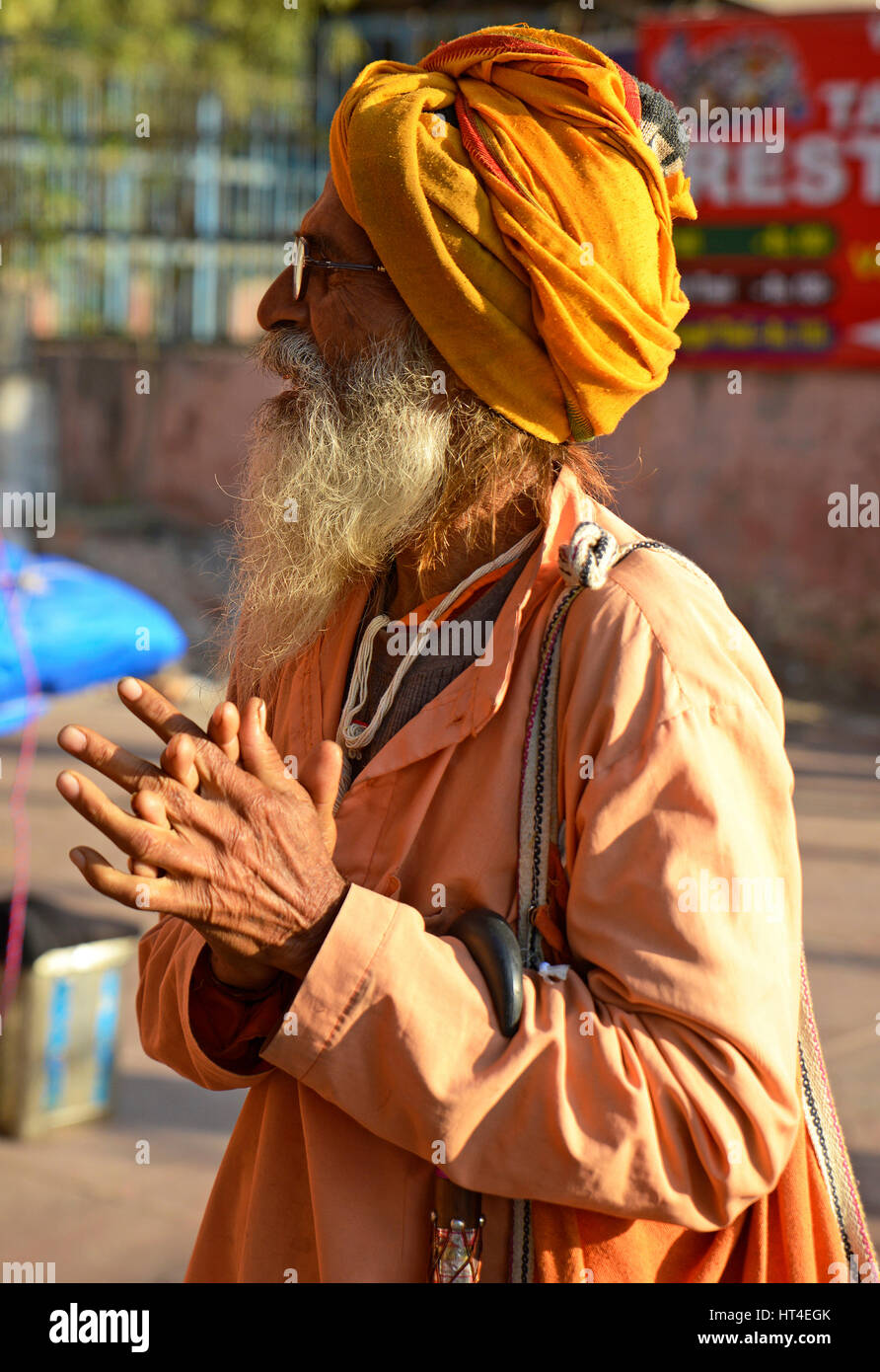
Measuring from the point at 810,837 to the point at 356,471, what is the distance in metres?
5.56

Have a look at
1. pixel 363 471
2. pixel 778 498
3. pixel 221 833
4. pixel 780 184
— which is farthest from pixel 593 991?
pixel 780 184

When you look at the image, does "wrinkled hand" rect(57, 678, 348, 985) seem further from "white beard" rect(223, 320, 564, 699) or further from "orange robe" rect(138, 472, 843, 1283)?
"white beard" rect(223, 320, 564, 699)

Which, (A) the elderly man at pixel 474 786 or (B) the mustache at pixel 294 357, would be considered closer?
(A) the elderly man at pixel 474 786

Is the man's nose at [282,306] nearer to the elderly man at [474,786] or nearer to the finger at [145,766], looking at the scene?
the elderly man at [474,786]

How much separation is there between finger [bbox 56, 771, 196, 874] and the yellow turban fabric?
0.75 metres

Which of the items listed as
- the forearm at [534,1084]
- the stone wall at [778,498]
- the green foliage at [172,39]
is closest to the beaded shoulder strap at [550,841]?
the forearm at [534,1084]

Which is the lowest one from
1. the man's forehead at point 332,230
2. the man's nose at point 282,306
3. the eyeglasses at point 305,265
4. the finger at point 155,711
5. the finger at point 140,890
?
the finger at point 140,890

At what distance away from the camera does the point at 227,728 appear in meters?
1.54

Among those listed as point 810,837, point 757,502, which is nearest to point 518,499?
point 810,837

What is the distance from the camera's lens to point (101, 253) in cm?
1236

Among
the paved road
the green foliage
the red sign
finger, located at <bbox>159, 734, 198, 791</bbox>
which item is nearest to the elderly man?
finger, located at <bbox>159, 734, 198, 791</bbox>

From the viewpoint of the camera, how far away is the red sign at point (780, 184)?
940 cm

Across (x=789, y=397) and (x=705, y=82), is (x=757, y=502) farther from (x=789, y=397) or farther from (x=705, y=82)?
(x=705, y=82)

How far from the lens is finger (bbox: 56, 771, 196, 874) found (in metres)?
1.44
